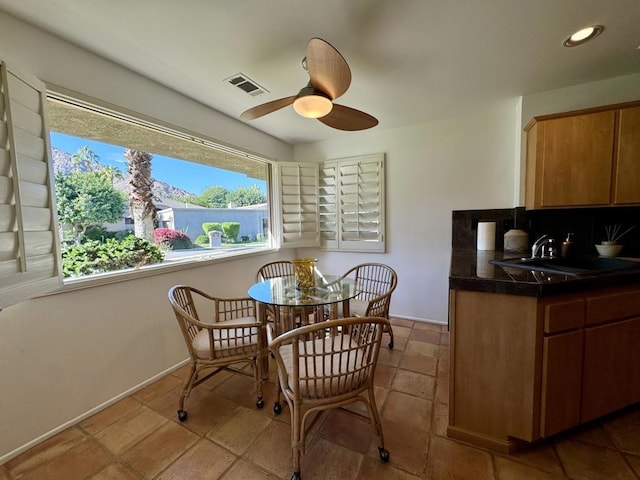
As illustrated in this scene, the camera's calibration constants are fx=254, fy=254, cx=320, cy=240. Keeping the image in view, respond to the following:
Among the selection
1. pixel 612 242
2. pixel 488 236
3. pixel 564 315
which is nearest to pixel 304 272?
pixel 564 315

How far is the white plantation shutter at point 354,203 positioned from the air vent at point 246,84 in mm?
1442

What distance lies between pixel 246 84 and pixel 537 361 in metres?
2.66

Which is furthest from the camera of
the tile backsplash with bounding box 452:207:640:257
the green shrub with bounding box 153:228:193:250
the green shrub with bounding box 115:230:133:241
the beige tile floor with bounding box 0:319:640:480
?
the green shrub with bounding box 153:228:193:250

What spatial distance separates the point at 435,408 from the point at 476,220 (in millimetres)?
1887

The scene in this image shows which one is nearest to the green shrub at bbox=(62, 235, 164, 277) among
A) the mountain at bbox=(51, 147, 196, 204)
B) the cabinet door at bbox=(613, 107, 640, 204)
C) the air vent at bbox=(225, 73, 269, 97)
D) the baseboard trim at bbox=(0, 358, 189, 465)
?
the mountain at bbox=(51, 147, 196, 204)

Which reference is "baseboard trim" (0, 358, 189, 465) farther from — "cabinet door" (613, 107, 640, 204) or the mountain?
"cabinet door" (613, 107, 640, 204)

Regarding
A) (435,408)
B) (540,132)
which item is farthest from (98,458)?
(540,132)

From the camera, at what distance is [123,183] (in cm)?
200

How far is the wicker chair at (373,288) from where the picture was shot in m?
2.13

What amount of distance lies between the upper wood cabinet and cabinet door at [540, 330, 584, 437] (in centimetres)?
122

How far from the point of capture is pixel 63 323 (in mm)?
1596

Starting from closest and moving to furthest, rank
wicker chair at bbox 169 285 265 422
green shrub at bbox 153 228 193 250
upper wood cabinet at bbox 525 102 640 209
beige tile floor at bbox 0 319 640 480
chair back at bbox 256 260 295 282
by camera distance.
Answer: beige tile floor at bbox 0 319 640 480 → wicker chair at bbox 169 285 265 422 → upper wood cabinet at bbox 525 102 640 209 → green shrub at bbox 153 228 193 250 → chair back at bbox 256 260 295 282

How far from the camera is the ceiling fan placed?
4.24 ft

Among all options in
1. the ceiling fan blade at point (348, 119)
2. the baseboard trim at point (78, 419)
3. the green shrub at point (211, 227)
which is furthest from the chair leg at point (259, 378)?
the ceiling fan blade at point (348, 119)
